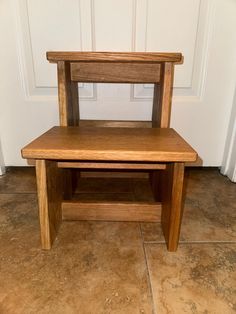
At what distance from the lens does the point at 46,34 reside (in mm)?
971

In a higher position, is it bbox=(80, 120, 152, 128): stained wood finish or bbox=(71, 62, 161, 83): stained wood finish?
bbox=(71, 62, 161, 83): stained wood finish

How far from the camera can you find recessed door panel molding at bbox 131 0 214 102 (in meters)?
A: 0.94

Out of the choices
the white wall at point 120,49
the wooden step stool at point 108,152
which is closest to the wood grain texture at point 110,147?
the wooden step stool at point 108,152

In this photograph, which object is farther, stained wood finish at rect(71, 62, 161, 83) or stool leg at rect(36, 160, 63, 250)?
stained wood finish at rect(71, 62, 161, 83)

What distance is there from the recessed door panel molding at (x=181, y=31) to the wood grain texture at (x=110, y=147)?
1.47ft

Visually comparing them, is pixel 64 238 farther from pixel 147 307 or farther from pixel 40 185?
pixel 147 307

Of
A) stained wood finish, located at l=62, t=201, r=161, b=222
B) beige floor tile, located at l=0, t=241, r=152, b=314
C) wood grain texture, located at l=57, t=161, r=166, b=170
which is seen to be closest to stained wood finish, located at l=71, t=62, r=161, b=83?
wood grain texture, located at l=57, t=161, r=166, b=170

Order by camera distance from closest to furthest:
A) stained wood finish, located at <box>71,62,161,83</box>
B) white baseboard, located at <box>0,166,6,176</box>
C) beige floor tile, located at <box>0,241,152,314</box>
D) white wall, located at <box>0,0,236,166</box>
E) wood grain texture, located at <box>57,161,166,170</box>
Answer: beige floor tile, located at <box>0,241,152,314</box> → wood grain texture, located at <box>57,161,166,170</box> → stained wood finish, located at <box>71,62,161,83</box> → white wall, located at <box>0,0,236,166</box> → white baseboard, located at <box>0,166,6,176</box>

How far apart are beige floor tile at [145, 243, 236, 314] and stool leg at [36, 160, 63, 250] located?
27 cm

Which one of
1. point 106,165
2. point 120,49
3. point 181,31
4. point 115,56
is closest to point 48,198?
point 106,165

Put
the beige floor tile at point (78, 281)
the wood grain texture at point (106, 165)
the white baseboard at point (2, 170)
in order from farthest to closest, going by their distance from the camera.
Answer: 1. the white baseboard at point (2, 170)
2. the wood grain texture at point (106, 165)
3. the beige floor tile at point (78, 281)

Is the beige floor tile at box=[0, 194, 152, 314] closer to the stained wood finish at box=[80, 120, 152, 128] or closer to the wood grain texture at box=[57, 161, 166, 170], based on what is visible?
the wood grain texture at box=[57, 161, 166, 170]

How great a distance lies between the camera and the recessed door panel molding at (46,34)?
940 mm

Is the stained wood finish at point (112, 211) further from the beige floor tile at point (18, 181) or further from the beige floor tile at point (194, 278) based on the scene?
the beige floor tile at point (18, 181)
